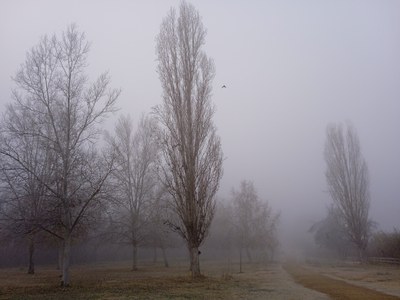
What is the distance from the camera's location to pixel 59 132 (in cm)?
1925

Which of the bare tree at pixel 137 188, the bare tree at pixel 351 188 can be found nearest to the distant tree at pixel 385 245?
the bare tree at pixel 351 188

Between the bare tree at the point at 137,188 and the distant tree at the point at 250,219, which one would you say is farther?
the distant tree at the point at 250,219

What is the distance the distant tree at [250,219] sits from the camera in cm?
5612

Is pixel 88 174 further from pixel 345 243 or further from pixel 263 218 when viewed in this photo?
pixel 345 243

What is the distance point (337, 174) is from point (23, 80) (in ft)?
110

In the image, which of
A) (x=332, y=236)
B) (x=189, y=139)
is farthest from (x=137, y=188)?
(x=332, y=236)

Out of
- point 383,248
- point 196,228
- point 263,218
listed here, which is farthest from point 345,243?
point 196,228

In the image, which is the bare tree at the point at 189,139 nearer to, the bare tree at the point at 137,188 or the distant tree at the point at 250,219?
the bare tree at the point at 137,188

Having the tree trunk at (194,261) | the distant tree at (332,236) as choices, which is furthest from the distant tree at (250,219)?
the tree trunk at (194,261)

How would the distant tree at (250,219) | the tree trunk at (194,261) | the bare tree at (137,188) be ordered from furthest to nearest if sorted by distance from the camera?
the distant tree at (250,219), the bare tree at (137,188), the tree trunk at (194,261)

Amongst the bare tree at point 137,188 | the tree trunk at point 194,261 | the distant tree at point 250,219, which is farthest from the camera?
the distant tree at point 250,219

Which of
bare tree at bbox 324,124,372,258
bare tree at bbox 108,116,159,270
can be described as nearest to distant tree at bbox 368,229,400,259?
bare tree at bbox 324,124,372,258

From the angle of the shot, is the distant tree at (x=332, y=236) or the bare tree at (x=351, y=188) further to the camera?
the distant tree at (x=332, y=236)

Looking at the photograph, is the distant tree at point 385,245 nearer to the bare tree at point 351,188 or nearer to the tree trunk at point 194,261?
the bare tree at point 351,188
